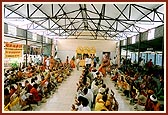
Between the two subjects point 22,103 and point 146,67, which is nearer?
point 22,103

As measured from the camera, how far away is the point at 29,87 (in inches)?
197

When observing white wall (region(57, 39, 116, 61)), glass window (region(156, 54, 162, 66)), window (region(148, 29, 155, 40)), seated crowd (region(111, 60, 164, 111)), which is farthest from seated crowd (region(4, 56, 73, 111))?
glass window (region(156, 54, 162, 66))

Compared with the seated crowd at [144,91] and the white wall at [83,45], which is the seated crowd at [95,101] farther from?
the white wall at [83,45]

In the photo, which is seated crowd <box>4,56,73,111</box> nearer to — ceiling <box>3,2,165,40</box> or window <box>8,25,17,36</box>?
window <box>8,25,17,36</box>

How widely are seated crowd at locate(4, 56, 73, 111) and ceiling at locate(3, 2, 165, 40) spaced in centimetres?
165

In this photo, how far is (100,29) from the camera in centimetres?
1109

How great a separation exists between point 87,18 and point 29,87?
4177 mm

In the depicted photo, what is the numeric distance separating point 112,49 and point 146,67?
1562mm

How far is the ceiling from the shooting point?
6.40m

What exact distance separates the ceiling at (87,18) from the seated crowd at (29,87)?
5.40 feet

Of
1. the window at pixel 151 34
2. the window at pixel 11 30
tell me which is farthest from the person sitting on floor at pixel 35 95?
the window at pixel 151 34

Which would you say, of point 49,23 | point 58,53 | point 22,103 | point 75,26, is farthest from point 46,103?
point 75,26

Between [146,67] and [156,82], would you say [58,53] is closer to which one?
[146,67]

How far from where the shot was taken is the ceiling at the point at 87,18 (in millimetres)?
6402
